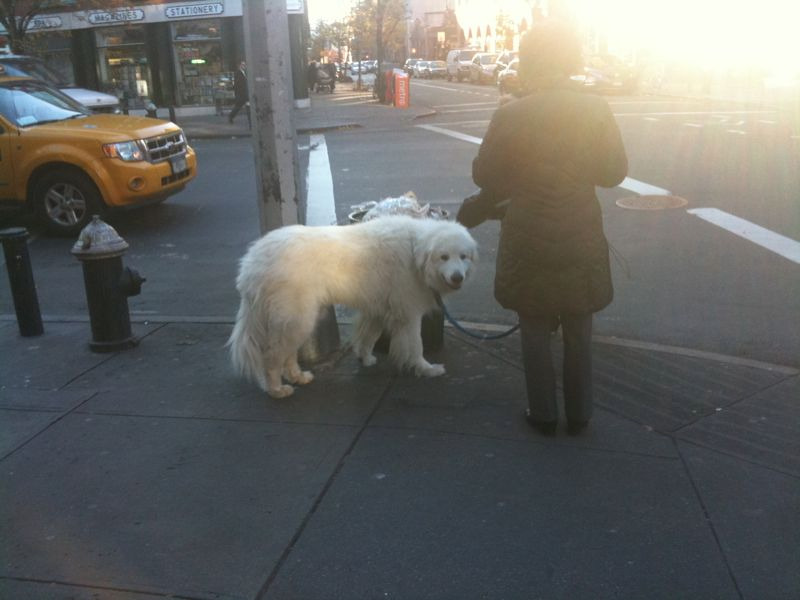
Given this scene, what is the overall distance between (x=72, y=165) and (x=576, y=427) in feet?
26.5

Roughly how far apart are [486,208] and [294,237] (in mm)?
1129

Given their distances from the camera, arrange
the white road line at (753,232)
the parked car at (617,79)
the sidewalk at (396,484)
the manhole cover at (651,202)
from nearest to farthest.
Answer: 1. the sidewalk at (396,484)
2. the white road line at (753,232)
3. the manhole cover at (651,202)
4. the parked car at (617,79)

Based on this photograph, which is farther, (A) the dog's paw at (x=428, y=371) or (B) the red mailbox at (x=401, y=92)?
(B) the red mailbox at (x=401, y=92)

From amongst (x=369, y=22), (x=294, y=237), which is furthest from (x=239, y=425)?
(x=369, y=22)

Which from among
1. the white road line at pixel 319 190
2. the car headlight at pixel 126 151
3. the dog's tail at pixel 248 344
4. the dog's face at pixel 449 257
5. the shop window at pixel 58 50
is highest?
the shop window at pixel 58 50

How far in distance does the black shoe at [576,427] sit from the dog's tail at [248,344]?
1.82 meters

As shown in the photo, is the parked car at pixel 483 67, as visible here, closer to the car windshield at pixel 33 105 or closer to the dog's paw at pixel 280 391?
the car windshield at pixel 33 105

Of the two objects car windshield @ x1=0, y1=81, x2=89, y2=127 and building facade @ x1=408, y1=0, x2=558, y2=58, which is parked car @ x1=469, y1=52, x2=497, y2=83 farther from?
car windshield @ x1=0, y1=81, x2=89, y2=127

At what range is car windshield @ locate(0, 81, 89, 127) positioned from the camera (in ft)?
34.5

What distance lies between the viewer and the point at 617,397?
4.87 m

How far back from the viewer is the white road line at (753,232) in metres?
8.20

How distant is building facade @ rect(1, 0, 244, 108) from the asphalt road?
15238 mm

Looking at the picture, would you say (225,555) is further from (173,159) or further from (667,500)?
(173,159)

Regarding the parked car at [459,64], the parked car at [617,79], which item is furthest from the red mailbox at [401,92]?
the parked car at [459,64]
